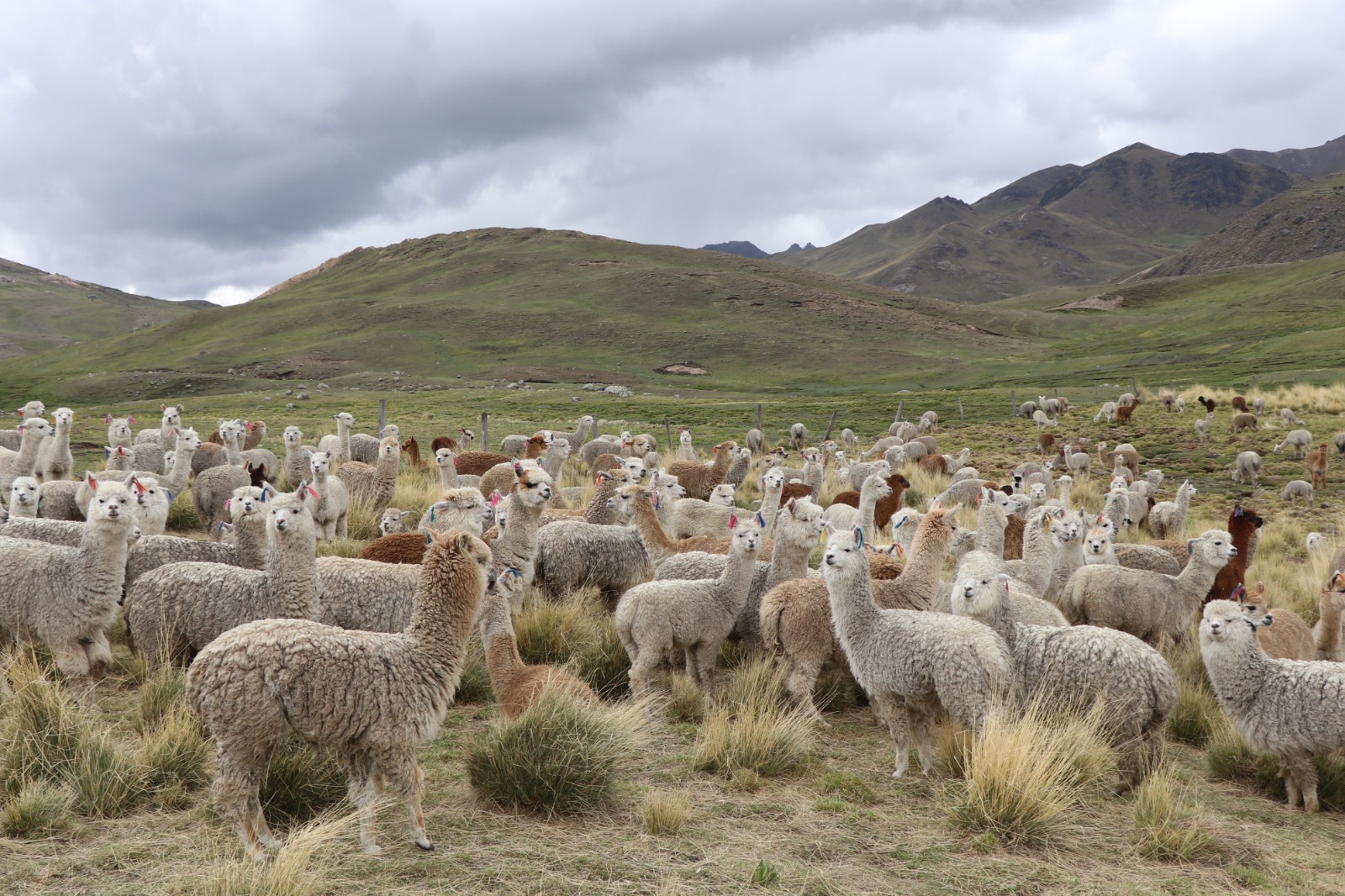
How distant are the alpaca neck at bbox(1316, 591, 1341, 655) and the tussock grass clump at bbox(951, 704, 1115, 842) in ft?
12.9

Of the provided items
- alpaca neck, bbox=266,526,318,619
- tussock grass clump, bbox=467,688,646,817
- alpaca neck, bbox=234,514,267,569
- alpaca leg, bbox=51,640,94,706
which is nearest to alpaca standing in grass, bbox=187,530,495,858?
tussock grass clump, bbox=467,688,646,817

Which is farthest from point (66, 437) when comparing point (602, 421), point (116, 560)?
point (602, 421)

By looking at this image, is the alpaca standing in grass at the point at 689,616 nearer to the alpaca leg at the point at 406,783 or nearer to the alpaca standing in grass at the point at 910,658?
the alpaca standing in grass at the point at 910,658

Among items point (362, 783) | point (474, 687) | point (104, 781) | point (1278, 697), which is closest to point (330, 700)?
point (362, 783)

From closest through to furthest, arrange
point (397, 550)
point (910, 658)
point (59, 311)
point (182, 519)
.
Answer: point (910, 658)
point (397, 550)
point (182, 519)
point (59, 311)

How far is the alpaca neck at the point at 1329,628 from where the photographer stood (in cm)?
769

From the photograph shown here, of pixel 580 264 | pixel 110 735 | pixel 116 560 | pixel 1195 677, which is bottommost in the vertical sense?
pixel 1195 677

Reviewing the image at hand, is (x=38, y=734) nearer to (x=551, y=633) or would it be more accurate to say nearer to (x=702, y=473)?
(x=551, y=633)

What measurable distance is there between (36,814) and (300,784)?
46.2 inches

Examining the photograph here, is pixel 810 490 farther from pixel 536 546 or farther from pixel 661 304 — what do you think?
pixel 661 304

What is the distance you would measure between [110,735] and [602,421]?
25376mm

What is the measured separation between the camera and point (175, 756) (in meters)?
4.84

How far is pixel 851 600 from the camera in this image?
20.4ft

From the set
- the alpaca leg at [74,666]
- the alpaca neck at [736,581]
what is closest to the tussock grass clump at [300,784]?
the alpaca leg at [74,666]
